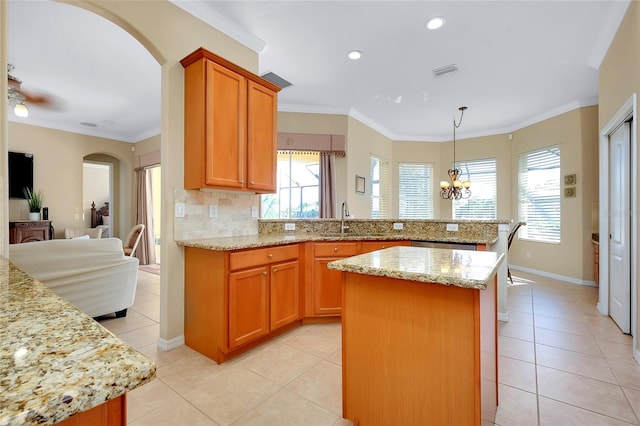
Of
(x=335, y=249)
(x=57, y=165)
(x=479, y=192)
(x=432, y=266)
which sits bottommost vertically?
(x=335, y=249)

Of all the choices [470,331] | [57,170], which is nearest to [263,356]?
[470,331]

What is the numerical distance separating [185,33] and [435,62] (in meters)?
2.79

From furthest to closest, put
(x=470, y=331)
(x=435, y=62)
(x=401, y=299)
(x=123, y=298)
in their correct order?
(x=435, y=62)
(x=123, y=298)
(x=401, y=299)
(x=470, y=331)

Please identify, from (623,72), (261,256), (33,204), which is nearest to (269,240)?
(261,256)

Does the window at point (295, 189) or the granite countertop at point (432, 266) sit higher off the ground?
the window at point (295, 189)

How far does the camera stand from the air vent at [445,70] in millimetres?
3782

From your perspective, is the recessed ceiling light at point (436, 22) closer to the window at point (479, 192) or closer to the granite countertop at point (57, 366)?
the granite countertop at point (57, 366)

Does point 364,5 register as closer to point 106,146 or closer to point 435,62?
point 435,62

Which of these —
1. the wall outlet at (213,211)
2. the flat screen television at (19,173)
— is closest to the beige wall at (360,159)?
the wall outlet at (213,211)

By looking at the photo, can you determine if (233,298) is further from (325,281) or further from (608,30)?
(608,30)

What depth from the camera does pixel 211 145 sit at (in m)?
2.46

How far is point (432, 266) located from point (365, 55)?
2.98 m

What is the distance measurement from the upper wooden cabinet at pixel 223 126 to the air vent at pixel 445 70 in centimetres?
232

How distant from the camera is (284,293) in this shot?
2.75m
